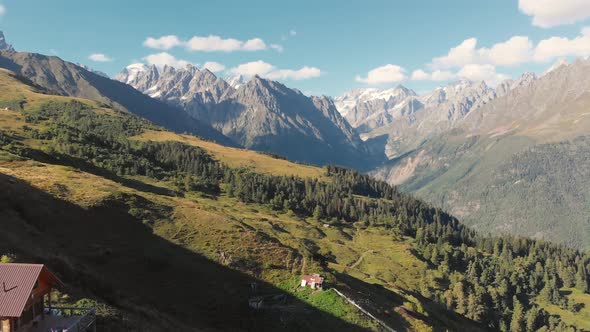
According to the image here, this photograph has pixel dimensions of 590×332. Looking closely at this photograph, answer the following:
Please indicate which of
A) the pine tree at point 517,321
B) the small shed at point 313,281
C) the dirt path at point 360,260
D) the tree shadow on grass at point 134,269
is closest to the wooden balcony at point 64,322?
the tree shadow on grass at point 134,269

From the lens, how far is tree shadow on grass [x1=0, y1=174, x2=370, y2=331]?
4819 centimetres

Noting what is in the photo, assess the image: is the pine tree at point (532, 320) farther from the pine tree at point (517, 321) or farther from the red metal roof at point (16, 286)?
the red metal roof at point (16, 286)

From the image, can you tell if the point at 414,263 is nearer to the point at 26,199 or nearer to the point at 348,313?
the point at 348,313

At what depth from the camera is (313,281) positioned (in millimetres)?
62719

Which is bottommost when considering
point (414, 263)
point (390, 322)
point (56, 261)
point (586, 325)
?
point (586, 325)

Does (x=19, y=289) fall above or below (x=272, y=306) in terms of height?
above

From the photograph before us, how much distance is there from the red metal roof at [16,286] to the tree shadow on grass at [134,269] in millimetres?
11060

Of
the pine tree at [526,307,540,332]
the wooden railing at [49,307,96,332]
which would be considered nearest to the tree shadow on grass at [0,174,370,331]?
the wooden railing at [49,307,96,332]

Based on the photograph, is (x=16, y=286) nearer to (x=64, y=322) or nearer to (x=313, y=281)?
(x=64, y=322)

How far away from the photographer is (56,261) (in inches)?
1895

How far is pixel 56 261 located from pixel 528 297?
206094 millimetres

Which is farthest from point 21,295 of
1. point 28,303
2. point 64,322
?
point 64,322

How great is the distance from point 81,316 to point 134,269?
3232 centimetres

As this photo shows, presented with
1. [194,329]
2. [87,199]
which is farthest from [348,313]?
[87,199]
